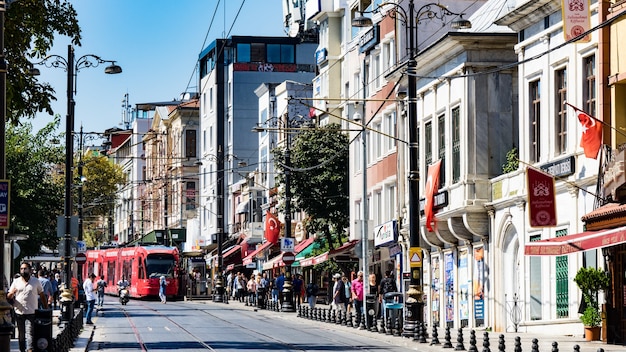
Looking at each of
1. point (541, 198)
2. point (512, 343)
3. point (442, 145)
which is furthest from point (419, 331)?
point (442, 145)

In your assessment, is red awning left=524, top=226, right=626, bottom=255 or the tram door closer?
red awning left=524, top=226, right=626, bottom=255

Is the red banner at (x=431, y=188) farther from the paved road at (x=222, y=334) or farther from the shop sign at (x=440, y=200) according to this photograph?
the paved road at (x=222, y=334)

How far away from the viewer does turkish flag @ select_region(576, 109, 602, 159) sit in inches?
1235

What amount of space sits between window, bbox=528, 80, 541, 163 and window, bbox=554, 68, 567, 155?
61.9 inches

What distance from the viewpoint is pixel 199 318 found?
48.6m

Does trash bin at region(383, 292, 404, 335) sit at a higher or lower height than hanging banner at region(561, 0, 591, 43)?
lower

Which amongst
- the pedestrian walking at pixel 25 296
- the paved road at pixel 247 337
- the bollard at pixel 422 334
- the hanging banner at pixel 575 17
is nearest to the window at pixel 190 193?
the paved road at pixel 247 337

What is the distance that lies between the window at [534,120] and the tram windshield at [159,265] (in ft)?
136

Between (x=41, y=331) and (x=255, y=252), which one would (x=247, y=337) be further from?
(x=255, y=252)

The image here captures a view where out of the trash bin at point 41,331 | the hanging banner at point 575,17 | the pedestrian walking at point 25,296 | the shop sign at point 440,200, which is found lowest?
the trash bin at point 41,331

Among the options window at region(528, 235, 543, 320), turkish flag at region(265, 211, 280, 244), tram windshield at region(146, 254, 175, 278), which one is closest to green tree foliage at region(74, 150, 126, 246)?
tram windshield at region(146, 254, 175, 278)

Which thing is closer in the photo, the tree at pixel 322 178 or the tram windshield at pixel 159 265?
the tree at pixel 322 178

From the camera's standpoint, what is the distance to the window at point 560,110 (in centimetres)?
3509

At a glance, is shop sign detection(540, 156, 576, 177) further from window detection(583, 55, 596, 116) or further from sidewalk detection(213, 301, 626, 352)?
sidewalk detection(213, 301, 626, 352)
